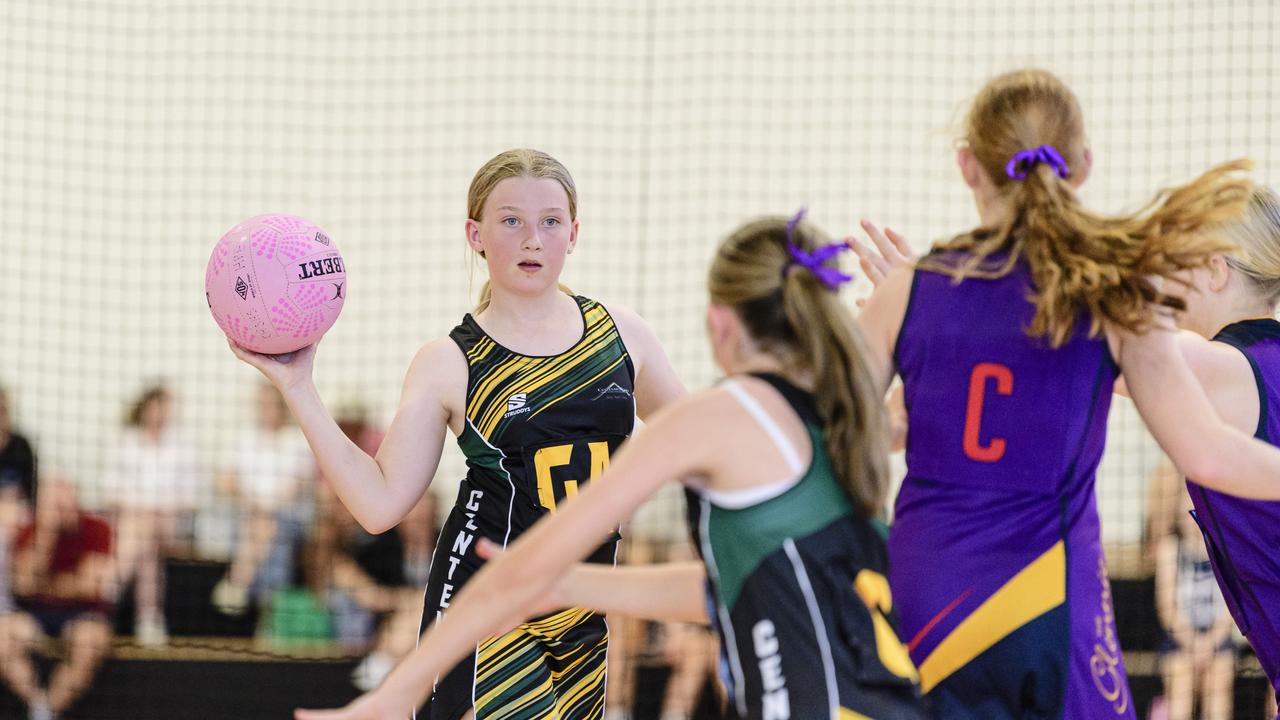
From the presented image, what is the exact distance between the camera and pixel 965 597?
231cm

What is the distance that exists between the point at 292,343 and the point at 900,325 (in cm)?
140

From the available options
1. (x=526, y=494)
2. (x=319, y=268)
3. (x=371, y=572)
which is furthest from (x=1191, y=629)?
(x=319, y=268)

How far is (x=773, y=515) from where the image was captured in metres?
2.08

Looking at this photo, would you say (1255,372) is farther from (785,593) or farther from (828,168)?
(828,168)

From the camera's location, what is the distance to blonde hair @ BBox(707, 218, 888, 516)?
2113 millimetres

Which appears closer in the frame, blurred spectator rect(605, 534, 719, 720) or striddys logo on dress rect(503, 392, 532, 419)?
striddys logo on dress rect(503, 392, 532, 419)

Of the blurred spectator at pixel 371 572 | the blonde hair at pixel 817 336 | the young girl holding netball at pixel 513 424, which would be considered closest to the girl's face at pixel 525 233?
the young girl holding netball at pixel 513 424

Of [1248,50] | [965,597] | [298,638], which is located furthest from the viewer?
[1248,50]

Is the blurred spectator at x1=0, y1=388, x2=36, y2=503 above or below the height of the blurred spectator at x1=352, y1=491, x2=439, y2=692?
above

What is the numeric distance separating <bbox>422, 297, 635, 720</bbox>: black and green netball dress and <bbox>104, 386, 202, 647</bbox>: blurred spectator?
13.9ft

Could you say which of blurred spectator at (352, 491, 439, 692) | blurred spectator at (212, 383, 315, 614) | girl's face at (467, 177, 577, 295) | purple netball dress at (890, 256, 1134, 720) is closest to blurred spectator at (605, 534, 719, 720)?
blurred spectator at (352, 491, 439, 692)

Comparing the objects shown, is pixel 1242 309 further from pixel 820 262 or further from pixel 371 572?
pixel 371 572

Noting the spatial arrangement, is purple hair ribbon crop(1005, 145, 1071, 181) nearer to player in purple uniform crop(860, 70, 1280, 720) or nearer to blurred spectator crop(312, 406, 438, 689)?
player in purple uniform crop(860, 70, 1280, 720)

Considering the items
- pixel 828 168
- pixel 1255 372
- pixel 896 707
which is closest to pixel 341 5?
pixel 828 168
